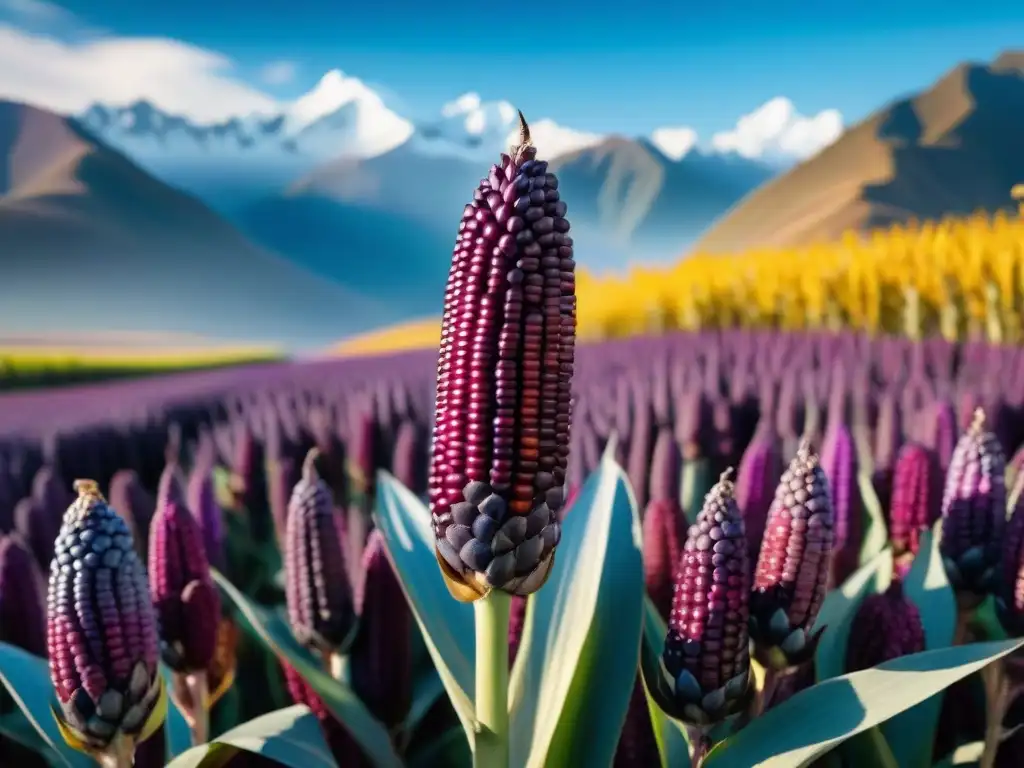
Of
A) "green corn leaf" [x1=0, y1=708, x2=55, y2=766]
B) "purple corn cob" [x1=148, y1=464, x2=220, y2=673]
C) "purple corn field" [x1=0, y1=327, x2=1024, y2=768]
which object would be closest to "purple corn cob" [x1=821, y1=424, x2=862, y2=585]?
"purple corn field" [x1=0, y1=327, x2=1024, y2=768]

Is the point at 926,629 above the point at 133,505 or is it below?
below

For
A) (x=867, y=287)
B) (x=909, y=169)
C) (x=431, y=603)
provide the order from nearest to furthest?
(x=431, y=603), (x=867, y=287), (x=909, y=169)

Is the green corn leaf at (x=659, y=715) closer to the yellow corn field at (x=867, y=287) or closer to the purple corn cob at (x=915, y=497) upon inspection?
the purple corn cob at (x=915, y=497)

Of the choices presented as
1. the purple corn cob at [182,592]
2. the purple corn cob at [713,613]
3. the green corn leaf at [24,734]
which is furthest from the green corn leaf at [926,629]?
the green corn leaf at [24,734]

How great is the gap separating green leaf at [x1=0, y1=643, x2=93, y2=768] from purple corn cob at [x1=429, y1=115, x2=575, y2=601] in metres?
0.65

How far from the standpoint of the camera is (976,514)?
4.18 feet

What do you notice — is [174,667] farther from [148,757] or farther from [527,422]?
[527,422]

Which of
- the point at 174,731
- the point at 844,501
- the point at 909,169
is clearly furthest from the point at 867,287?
the point at 909,169

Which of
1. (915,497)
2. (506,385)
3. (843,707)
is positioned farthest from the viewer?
(915,497)

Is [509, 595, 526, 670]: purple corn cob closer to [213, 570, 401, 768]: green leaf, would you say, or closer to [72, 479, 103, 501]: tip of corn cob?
[213, 570, 401, 768]: green leaf

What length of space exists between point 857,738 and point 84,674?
0.93 metres

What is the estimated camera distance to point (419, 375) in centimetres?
543

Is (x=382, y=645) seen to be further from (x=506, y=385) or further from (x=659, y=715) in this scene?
(x=506, y=385)

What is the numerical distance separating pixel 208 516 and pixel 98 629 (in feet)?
2.42
